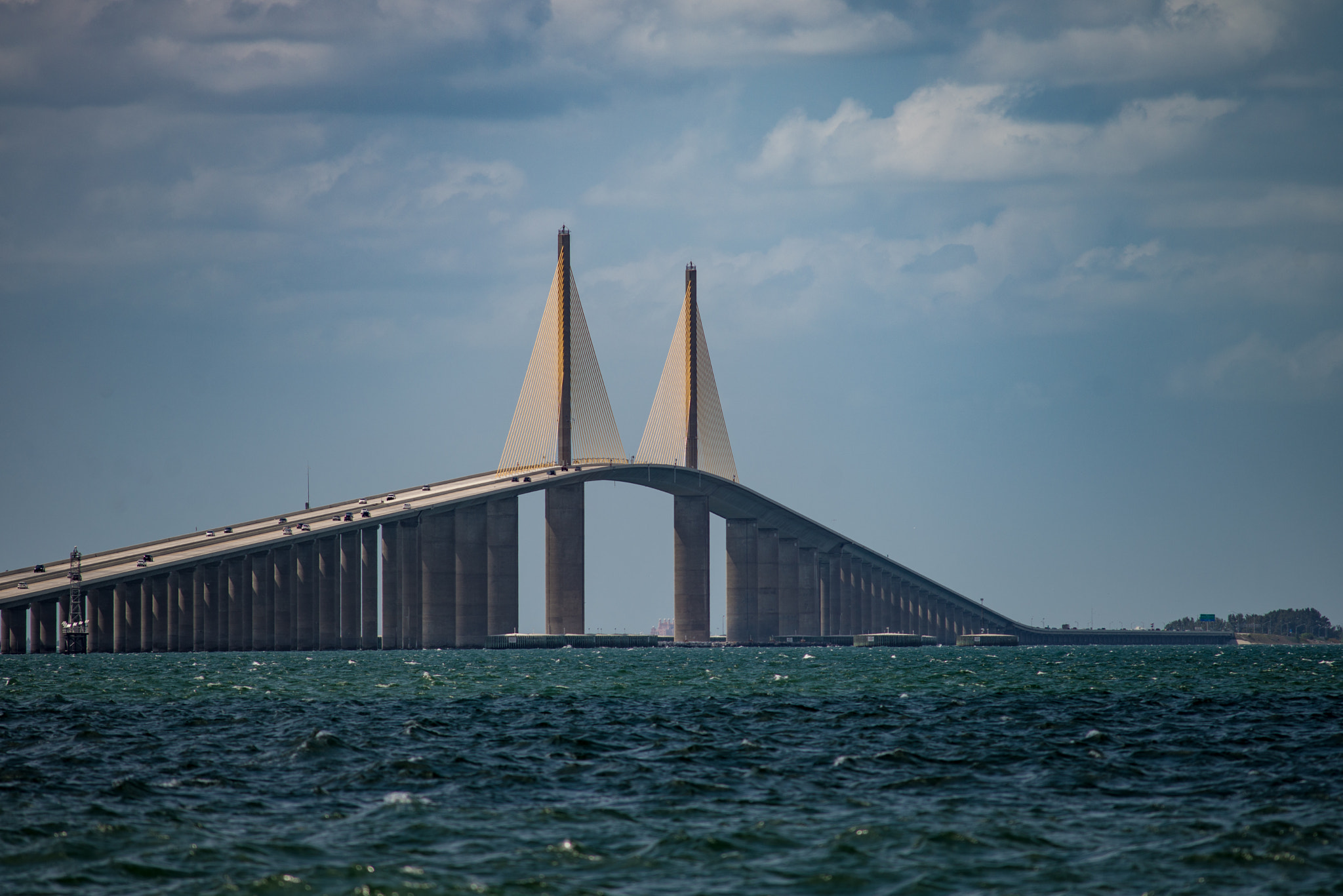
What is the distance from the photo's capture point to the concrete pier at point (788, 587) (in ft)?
504

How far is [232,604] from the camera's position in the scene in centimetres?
9469

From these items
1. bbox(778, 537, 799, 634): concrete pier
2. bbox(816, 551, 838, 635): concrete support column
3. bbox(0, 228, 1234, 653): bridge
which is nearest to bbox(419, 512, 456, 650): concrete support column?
bbox(0, 228, 1234, 653): bridge

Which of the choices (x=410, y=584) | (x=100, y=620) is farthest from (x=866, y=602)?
(x=100, y=620)

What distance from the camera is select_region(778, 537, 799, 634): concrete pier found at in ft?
504

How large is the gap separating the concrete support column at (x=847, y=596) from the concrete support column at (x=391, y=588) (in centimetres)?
6960

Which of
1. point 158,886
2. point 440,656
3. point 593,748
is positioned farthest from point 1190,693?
point 440,656

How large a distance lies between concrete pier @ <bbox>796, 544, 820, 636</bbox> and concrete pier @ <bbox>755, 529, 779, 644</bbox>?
438 centimetres

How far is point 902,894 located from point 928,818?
4.36m

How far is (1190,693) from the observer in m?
45.3

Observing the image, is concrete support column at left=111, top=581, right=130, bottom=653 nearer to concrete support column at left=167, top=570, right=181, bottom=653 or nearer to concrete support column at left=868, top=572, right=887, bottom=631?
concrete support column at left=167, top=570, right=181, bottom=653

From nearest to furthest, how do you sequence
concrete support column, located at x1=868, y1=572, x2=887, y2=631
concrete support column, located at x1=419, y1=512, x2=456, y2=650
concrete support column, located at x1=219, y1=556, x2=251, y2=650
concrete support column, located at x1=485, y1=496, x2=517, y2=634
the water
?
the water, concrete support column, located at x1=219, y1=556, x2=251, y2=650, concrete support column, located at x1=419, y1=512, x2=456, y2=650, concrete support column, located at x1=485, y1=496, x2=517, y2=634, concrete support column, located at x1=868, y1=572, x2=887, y2=631

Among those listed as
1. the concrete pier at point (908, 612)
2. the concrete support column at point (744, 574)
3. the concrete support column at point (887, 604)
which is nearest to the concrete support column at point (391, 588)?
the concrete support column at point (744, 574)

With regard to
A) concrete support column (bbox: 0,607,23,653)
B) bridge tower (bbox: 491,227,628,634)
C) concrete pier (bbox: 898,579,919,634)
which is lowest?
concrete pier (bbox: 898,579,919,634)

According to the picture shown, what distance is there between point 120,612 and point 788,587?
80366 mm
